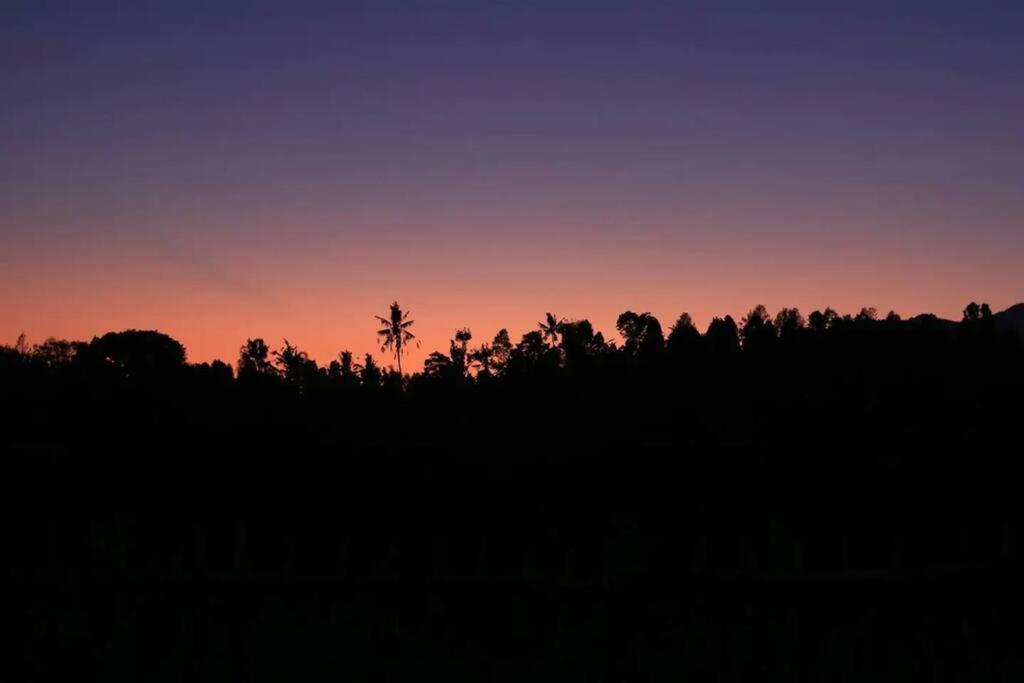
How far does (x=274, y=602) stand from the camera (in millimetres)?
6082

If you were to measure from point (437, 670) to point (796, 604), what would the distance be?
2266mm

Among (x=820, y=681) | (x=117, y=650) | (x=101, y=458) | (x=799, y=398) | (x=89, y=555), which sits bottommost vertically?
(x=820, y=681)

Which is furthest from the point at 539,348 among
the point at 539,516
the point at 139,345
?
the point at 539,516

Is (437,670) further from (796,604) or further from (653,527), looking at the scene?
(653,527)

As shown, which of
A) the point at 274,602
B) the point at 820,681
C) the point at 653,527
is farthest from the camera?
the point at 653,527

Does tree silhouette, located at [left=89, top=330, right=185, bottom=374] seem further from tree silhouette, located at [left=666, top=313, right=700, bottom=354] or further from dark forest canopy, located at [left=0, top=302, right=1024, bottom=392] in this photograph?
tree silhouette, located at [left=666, top=313, right=700, bottom=354]

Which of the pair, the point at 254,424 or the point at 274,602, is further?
the point at 254,424

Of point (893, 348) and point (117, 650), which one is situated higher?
point (893, 348)

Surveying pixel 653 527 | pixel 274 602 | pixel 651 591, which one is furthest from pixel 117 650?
pixel 653 527

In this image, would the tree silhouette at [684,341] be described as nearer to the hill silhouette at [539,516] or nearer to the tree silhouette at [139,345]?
the hill silhouette at [539,516]

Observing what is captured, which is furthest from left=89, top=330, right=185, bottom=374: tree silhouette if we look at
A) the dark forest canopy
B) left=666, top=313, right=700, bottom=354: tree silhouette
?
left=666, top=313, right=700, bottom=354: tree silhouette

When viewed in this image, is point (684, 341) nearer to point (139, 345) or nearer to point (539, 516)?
point (539, 516)

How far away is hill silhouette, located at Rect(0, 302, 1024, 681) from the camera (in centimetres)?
591

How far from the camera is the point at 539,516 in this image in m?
15.9
